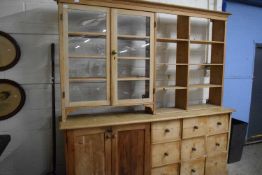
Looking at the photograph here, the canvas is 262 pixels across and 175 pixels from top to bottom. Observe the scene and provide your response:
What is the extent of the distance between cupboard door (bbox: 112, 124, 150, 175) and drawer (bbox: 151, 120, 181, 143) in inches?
3.2

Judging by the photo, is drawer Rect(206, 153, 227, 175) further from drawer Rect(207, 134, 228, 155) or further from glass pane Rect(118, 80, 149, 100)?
glass pane Rect(118, 80, 149, 100)

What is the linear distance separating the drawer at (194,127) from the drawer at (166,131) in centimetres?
9

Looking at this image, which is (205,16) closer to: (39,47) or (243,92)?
(243,92)

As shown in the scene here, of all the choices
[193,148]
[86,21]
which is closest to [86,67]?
[86,21]

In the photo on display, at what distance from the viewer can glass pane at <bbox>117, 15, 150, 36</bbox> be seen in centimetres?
200

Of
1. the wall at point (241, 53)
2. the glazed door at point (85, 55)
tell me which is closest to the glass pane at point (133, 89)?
the glazed door at point (85, 55)

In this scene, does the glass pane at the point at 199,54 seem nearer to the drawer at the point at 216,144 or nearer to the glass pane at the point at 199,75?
the glass pane at the point at 199,75

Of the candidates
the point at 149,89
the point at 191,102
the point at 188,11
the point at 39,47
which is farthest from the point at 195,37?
the point at 39,47

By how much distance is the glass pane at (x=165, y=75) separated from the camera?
2.49m

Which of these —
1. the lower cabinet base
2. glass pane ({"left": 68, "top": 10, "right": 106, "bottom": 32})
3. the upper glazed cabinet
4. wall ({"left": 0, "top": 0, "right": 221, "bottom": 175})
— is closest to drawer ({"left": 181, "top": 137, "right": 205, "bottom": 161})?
the lower cabinet base

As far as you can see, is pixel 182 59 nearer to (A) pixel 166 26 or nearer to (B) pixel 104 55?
(A) pixel 166 26

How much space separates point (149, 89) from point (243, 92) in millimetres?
2049

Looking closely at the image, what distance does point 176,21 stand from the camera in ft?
8.16

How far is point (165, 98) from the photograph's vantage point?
100 inches
